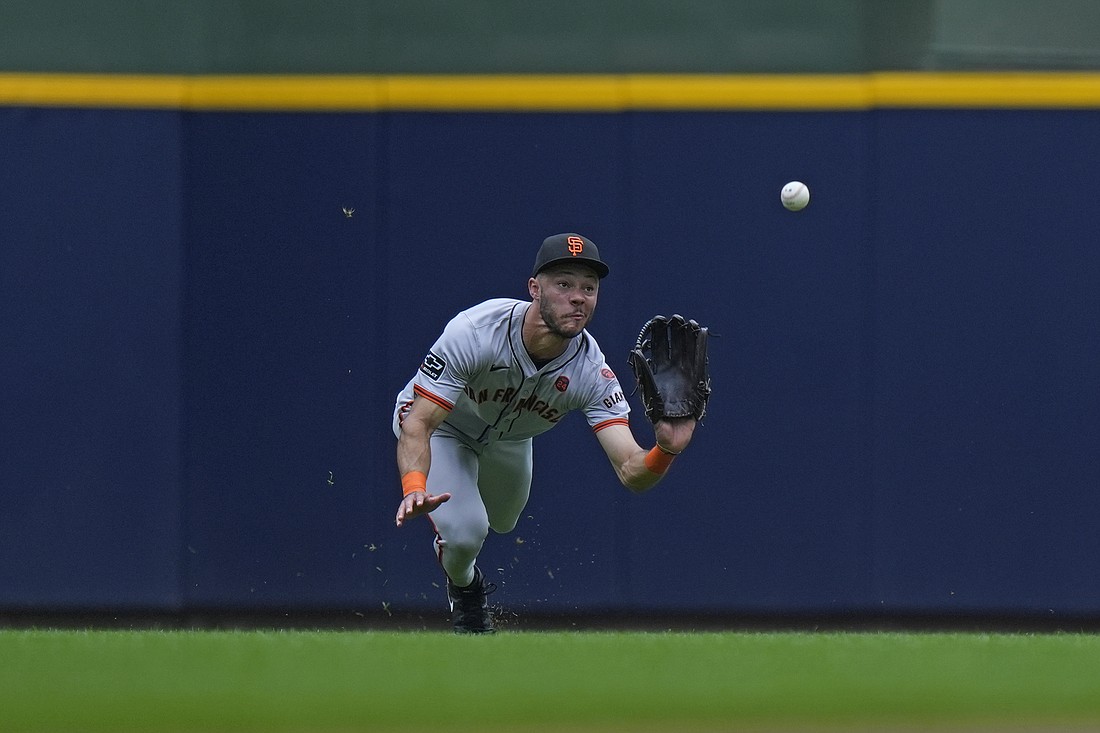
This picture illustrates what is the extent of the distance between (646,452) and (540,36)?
2.32 m

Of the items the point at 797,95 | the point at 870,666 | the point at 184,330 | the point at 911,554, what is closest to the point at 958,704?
the point at 870,666

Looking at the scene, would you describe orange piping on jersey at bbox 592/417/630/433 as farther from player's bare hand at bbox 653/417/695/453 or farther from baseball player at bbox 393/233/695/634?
player's bare hand at bbox 653/417/695/453

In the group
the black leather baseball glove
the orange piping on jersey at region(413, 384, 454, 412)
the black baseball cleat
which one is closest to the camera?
the black leather baseball glove

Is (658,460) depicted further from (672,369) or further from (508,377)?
(508,377)

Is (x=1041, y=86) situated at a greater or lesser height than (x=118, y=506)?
greater

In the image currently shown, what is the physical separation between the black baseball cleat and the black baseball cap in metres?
1.42

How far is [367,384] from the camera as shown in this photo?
710 centimetres

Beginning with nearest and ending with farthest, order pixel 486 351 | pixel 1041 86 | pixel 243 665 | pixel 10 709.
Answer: pixel 10 709 < pixel 243 665 < pixel 486 351 < pixel 1041 86

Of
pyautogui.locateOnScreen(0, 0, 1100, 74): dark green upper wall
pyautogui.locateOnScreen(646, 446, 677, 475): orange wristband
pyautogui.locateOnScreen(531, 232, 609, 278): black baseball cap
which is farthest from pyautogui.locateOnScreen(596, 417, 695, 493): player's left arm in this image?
pyautogui.locateOnScreen(0, 0, 1100, 74): dark green upper wall

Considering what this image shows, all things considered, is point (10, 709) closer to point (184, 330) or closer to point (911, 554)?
point (184, 330)

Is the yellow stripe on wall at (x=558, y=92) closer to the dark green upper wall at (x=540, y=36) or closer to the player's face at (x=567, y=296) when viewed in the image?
the dark green upper wall at (x=540, y=36)

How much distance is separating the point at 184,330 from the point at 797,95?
9.64 ft

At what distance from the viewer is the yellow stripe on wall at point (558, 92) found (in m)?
6.93

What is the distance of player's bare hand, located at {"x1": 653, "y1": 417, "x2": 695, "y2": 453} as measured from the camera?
5230mm
